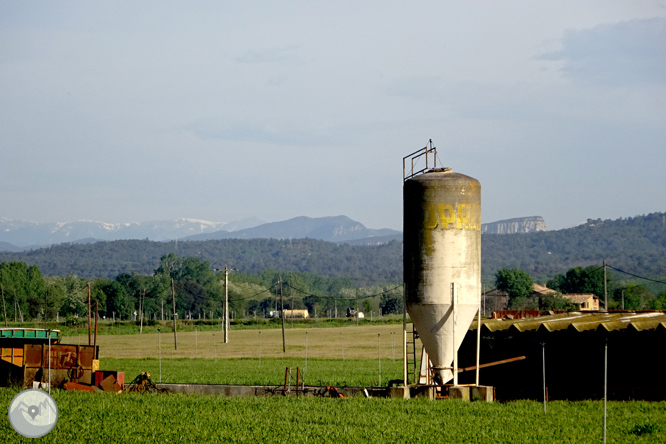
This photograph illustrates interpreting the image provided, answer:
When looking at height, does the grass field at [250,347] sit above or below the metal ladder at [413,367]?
below

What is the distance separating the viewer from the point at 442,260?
30.6 meters

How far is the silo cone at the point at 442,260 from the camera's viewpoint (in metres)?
30.6

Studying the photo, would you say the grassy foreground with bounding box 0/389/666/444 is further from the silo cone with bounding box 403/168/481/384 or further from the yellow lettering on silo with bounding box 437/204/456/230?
the yellow lettering on silo with bounding box 437/204/456/230

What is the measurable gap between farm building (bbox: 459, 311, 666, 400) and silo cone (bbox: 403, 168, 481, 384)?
3.54 meters

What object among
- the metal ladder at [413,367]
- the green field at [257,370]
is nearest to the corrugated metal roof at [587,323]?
the metal ladder at [413,367]

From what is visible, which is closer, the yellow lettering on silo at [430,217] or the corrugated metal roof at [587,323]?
the corrugated metal roof at [587,323]

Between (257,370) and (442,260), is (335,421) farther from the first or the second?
(257,370)

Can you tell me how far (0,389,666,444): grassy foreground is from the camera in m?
22.7

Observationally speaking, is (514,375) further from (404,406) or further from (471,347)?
(404,406)

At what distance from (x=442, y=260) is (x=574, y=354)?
264 inches

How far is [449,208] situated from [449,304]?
11.7ft

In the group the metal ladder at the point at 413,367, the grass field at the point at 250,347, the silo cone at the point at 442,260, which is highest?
the silo cone at the point at 442,260

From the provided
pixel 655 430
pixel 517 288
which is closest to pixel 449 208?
pixel 655 430

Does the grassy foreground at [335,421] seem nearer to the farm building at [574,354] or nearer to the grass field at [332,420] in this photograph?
the grass field at [332,420]
